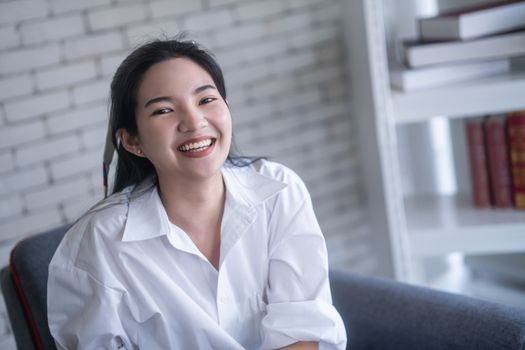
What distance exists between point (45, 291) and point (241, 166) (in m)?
0.47

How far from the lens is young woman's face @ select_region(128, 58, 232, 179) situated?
4.12 feet

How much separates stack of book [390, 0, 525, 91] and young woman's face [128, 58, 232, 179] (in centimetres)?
79

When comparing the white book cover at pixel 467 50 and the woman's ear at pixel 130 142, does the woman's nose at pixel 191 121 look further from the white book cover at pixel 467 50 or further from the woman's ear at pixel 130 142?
the white book cover at pixel 467 50

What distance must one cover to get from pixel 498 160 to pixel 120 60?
3.61 feet

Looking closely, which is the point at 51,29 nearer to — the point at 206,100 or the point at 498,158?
the point at 206,100

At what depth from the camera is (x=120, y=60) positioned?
1829mm

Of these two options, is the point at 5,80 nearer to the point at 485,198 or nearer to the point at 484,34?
the point at 484,34

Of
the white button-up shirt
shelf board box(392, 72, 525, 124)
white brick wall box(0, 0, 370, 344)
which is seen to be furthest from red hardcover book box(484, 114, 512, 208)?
the white button-up shirt

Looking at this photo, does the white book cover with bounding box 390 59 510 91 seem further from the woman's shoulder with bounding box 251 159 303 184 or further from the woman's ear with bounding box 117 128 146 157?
the woman's ear with bounding box 117 128 146 157

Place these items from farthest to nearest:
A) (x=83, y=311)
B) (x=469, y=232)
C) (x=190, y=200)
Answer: (x=469, y=232) → (x=190, y=200) → (x=83, y=311)

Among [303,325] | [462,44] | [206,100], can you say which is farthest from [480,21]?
[303,325]

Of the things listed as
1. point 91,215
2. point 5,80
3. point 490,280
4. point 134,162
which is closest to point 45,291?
point 91,215

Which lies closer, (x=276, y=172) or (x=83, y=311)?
(x=83, y=311)

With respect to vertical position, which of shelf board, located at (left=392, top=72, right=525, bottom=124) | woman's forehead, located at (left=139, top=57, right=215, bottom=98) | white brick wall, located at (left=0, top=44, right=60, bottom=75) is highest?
white brick wall, located at (left=0, top=44, right=60, bottom=75)
